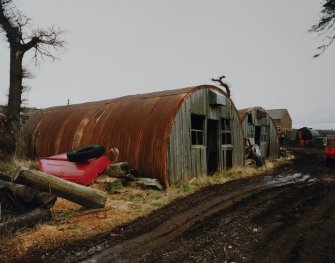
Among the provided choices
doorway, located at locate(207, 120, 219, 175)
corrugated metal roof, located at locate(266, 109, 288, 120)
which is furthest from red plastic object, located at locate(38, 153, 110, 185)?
corrugated metal roof, located at locate(266, 109, 288, 120)

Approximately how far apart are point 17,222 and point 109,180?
13.6ft

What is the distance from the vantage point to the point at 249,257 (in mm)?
5215

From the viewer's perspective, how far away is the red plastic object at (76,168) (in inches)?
402

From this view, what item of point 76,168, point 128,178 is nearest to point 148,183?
point 128,178

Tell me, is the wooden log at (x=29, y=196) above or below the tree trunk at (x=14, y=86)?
below

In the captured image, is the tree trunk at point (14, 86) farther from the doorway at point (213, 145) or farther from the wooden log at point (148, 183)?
the doorway at point (213, 145)

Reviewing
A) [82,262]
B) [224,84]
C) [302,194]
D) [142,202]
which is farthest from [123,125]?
[224,84]

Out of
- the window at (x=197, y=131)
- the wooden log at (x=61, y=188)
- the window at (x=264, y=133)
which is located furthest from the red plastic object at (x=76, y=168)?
the window at (x=264, y=133)

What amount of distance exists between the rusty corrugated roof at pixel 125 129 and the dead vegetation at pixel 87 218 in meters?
1.44

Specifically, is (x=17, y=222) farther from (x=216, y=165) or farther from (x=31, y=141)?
(x=31, y=141)

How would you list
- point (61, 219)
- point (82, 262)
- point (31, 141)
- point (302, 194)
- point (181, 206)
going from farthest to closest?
point (31, 141) < point (302, 194) < point (181, 206) < point (61, 219) < point (82, 262)

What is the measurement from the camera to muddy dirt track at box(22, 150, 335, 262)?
209 inches

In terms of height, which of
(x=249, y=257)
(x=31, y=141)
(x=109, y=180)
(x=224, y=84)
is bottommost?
(x=249, y=257)

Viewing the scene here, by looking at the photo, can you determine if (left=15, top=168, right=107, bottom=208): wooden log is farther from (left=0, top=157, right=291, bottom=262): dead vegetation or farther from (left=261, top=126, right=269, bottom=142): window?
(left=261, top=126, right=269, bottom=142): window
